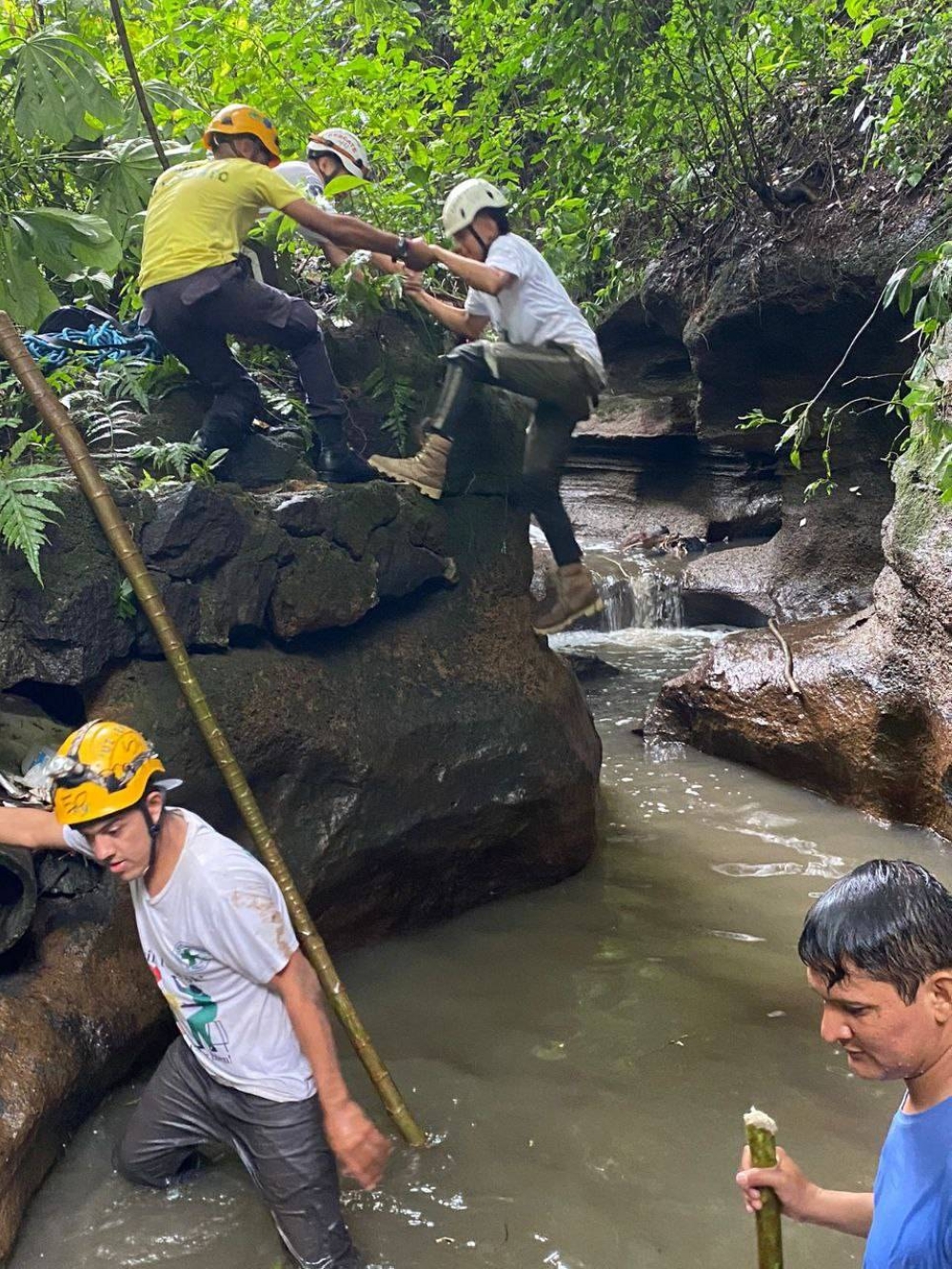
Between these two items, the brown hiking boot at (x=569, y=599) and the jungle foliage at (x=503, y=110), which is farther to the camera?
the brown hiking boot at (x=569, y=599)

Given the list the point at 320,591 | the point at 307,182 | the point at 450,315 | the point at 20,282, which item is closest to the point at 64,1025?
the point at 320,591

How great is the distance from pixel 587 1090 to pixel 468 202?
12.5 feet

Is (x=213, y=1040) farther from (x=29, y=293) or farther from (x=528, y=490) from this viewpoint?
(x=528, y=490)

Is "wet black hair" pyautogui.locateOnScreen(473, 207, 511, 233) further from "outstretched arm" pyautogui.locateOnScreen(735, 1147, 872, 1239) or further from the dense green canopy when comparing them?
"outstretched arm" pyautogui.locateOnScreen(735, 1147, 872, 1239)

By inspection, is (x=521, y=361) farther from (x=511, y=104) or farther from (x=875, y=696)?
(x=511, y=104)

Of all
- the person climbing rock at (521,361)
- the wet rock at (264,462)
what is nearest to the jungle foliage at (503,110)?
the person climbing rock at (521,361)

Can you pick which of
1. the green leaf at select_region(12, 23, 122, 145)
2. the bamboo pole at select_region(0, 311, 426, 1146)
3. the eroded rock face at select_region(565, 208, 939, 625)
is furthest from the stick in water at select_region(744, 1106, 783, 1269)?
the eroded rock face at select_region(565, 208, 939, 625)

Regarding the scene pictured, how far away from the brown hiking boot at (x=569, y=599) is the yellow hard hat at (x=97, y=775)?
2.85 meters

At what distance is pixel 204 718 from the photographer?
3.52m

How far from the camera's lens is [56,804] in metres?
2.63

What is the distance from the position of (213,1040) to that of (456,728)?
232 cm

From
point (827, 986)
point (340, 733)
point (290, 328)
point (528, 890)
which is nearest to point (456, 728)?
point (340, 733)

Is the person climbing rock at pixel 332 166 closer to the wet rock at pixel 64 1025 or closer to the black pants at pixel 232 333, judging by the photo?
the black pants at pixel 232 333

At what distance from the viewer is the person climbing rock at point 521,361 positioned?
15.7 ft
